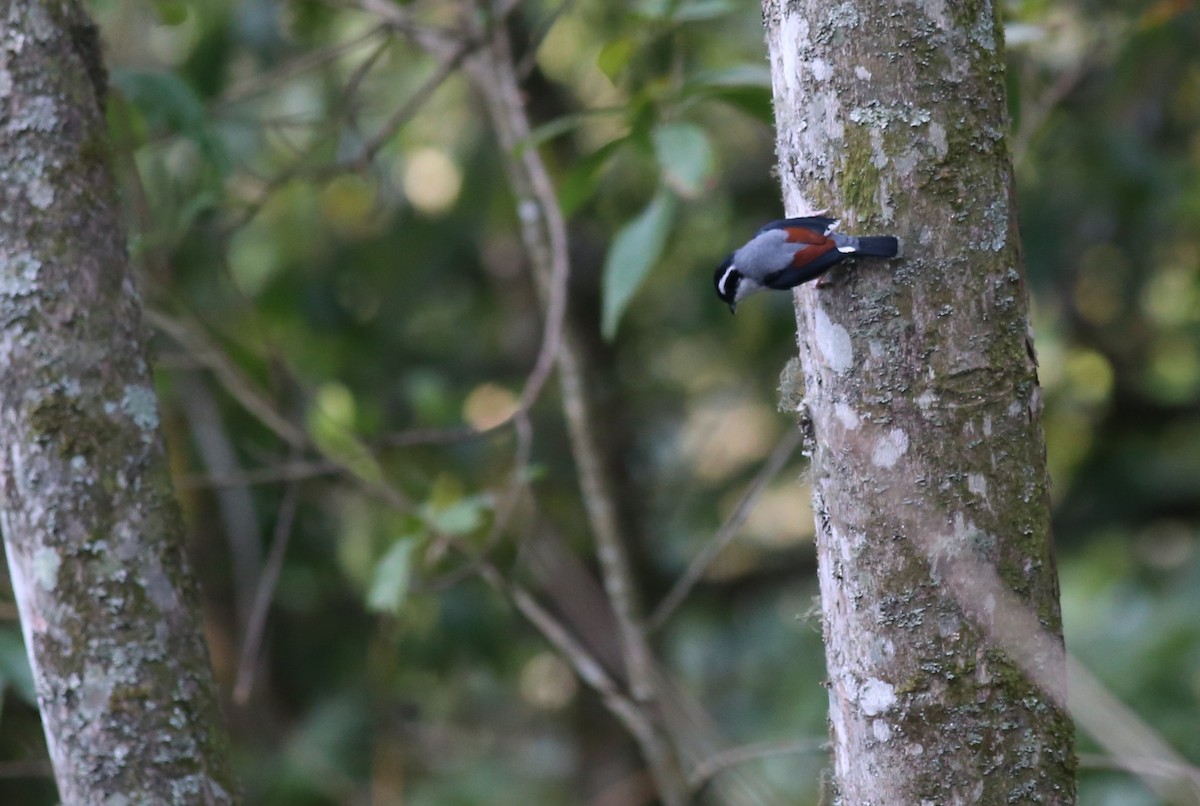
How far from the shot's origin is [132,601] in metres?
1.52

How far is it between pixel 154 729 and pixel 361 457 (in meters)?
1.03

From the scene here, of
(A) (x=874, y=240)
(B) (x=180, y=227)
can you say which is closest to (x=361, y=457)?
(B) (x=180, y=227)

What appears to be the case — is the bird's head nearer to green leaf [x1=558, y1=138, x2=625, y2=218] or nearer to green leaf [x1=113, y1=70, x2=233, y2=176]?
green leaf [x1=558, y1=138, x2=625, y2=218]

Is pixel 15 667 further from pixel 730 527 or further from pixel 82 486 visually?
pixel 730 527

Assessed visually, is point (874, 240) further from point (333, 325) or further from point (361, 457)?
point (333, 325)

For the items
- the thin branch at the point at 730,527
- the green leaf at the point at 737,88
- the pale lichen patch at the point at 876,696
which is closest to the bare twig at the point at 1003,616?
the pale lichen patch at the point at 876,696

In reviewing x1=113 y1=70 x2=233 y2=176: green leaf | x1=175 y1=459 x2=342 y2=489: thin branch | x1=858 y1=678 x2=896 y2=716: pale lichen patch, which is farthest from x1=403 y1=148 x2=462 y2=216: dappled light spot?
x1=858 y1=678 x2=896 y2=716: pale lichen patch

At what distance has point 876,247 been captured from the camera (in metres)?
1.19

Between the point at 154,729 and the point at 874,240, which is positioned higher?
the point at 874,240

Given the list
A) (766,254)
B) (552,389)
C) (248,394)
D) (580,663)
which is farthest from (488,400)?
(766,254)

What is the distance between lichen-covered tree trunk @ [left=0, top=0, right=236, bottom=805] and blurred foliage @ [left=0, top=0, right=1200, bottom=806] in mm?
1368

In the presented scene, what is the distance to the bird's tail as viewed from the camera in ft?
3.89

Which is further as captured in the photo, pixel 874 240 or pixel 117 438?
pixel 117 438

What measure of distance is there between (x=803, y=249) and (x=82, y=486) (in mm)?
972
